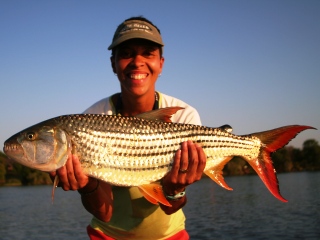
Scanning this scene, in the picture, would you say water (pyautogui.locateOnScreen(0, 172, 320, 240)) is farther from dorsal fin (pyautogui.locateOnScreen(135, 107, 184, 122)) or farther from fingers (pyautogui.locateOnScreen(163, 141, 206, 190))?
dorsal fin (pyautogui.locateOnScreen(135, 107, 184, 122))

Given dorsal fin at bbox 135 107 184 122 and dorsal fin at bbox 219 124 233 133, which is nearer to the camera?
dorsal fin at bbox 135 107 184 122

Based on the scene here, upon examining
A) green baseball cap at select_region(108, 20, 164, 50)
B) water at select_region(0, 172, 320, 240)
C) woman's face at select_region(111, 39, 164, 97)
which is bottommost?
water at select_region(0, 172, 320, 240)

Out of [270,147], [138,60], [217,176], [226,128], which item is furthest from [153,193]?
[138,60]

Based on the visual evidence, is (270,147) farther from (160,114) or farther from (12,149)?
(12,149)

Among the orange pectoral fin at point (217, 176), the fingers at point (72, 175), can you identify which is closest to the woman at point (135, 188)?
the orange pectoral fin at point (217, 176)

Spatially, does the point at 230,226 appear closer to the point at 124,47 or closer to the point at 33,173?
the point at 124,47

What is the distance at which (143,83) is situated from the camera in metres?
4.98

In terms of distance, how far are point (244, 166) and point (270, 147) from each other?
9339 centimetres

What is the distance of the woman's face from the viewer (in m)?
4.96

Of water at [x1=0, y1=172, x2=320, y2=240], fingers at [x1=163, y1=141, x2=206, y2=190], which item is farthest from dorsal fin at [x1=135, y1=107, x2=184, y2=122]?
water at [x1=0, y1=172, x2=320, y2=240]

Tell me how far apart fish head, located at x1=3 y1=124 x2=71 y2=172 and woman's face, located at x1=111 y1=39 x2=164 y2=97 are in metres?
1.24

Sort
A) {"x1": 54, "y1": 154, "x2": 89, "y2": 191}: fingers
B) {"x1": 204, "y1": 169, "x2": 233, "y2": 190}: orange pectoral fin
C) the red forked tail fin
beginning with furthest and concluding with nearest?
{"x1": 204, "y1": 169, "x2": 233, "y2": 190}: orange pectoral fin, the red forked tail fin, {"x1": 54, "y1": 154, "x2": 89, "y2": 191}: fingers

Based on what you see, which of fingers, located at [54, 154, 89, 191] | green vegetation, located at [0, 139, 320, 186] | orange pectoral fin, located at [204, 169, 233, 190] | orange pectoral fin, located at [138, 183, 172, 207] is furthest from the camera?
green vegetation, located at [0, 139, 320, 186]

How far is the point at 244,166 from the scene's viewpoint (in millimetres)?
95312
